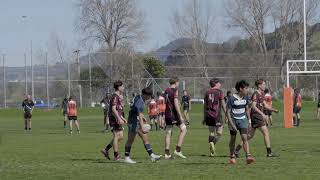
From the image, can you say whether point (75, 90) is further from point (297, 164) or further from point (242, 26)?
point (297, 164)

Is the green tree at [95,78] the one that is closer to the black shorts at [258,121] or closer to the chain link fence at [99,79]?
the chain link fence at [99,79]

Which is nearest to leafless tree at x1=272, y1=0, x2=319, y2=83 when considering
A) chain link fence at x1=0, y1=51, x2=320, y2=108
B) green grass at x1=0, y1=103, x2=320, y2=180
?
chain link fence at x1=0, y1=51, x2=320, y2=108

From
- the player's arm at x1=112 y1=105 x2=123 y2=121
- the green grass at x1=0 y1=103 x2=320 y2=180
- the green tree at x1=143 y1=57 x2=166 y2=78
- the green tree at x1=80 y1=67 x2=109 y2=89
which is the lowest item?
the green grass at x1=0 y1=103 x2=320 y2=180

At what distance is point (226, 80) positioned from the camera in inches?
3002

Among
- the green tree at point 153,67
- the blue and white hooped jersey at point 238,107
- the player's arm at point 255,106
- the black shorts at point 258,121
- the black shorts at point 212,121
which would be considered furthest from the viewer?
the green tree at point 153,67

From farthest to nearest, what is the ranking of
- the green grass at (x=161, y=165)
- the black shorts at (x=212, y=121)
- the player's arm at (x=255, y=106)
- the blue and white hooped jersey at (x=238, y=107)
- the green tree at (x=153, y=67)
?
the green tree at (x=153, y=67), the black shorts at (x=212, y=121), the player's arm at (x=255, y=106), the blue and white hooped jersey at (x=238, y=107), the green grass at (x=161, y=165)

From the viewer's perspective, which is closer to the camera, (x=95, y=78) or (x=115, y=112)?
(x=115, y=112)

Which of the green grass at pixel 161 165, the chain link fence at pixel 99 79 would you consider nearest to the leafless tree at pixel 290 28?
the chain link fence at pixel 99 79

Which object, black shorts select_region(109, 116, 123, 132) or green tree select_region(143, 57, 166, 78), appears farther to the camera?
green tree select_region(143, 57, 166, 78)

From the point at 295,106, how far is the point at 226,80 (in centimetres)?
3976

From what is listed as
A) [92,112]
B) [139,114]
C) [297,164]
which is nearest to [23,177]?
[139,114]

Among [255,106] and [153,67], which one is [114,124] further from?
[153,67]

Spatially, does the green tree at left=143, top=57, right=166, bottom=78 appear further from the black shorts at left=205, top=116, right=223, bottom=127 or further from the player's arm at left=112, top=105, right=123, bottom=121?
the player's arm at left=112, top=105, right=123, bottom=121

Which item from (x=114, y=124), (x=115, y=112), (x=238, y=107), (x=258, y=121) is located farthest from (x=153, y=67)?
(x=238, y=107)
